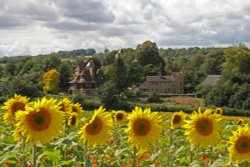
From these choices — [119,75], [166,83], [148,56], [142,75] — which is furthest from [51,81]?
[148,56]

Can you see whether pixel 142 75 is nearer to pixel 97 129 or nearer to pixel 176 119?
pixel 176 119

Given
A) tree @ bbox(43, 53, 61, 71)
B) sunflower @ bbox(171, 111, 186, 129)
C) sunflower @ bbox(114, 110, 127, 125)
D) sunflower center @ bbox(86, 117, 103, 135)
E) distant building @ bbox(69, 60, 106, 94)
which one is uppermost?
sunflower center @ bbox(86, 117, 103, 135)

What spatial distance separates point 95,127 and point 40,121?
2.67 ft

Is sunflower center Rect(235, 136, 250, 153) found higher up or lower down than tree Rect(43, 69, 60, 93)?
higher up

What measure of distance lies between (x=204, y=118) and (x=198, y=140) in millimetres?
233

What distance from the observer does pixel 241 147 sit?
4.70 m

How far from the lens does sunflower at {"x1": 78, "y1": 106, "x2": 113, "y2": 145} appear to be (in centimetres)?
482

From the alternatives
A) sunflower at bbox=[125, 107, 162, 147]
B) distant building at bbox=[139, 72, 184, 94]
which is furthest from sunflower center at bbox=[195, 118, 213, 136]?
distant building at bbox=[139, 72, 184, 94]

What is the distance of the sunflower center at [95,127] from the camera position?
190 inches

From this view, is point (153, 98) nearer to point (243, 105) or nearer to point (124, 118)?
point (243, 105)

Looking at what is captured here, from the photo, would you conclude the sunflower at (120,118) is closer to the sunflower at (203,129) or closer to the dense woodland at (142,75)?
the sunflower at (203,129)

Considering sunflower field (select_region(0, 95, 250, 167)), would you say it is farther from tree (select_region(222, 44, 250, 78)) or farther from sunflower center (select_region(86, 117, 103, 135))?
tree (select_region(222, 44, 250, 78))

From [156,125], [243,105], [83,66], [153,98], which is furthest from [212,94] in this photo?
[156,125]

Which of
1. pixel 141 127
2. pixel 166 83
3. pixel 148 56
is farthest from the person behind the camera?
pixel 148 56
